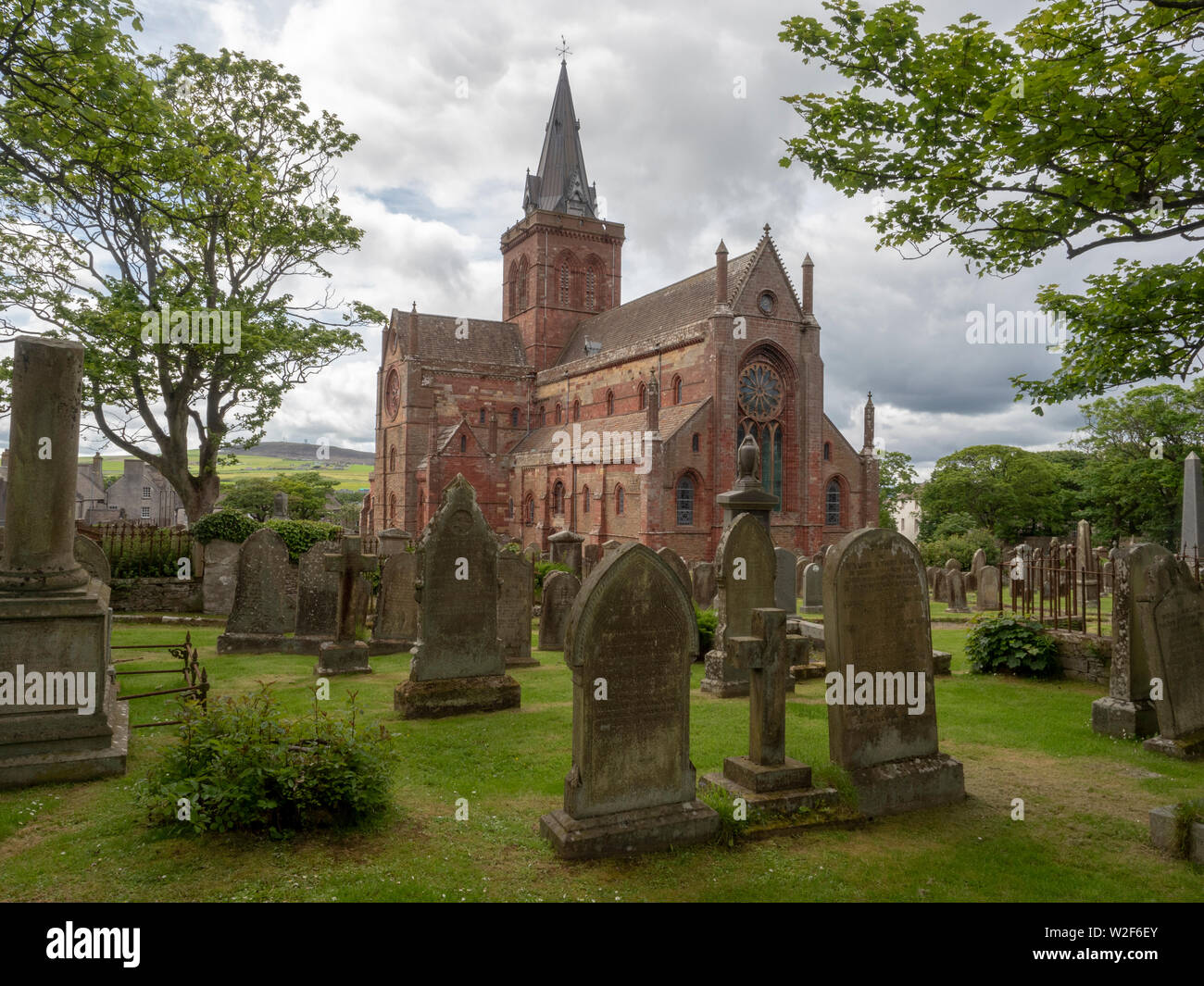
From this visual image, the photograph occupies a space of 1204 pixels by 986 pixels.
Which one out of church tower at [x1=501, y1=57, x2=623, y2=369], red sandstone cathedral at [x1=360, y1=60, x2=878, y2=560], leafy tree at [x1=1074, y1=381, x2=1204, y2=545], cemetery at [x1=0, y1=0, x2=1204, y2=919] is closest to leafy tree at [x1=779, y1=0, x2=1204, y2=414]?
cemetery at [x1=0, y1=0, x2=1204, y2=919]

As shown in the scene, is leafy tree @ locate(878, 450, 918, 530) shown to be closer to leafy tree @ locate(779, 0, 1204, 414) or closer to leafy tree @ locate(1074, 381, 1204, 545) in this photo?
leafy tree @ locate(1074, 381, 1204, 545)

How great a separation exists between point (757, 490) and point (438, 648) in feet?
16.9

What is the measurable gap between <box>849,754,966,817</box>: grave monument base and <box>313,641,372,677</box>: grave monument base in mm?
7019

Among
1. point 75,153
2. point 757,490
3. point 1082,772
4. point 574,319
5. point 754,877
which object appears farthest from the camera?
point 574,319

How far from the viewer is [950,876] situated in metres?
4.41

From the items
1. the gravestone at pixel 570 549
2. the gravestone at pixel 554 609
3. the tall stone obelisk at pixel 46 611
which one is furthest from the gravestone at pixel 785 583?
the tall stone obelisk at pixel 46 611

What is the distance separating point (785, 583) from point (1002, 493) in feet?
121

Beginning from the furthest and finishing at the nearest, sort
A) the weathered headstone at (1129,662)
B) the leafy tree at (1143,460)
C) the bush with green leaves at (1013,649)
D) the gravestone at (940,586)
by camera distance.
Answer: the leafy tree at (1143,460) < the gravestone at (940,586) < the bush with green leaves at (1013,649) < the weathered headstone at (1129,662)

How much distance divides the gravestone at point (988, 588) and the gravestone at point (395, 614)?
15.0 m

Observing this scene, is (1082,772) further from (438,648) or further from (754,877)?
(438,648)

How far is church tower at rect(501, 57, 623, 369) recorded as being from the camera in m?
46.0

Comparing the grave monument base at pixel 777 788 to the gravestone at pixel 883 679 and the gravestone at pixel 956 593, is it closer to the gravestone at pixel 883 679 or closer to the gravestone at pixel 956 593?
the gravestone at pixel 883 679

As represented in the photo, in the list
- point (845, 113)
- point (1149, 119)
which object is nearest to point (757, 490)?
point (845, 113)

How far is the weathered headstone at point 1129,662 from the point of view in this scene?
728 cm
